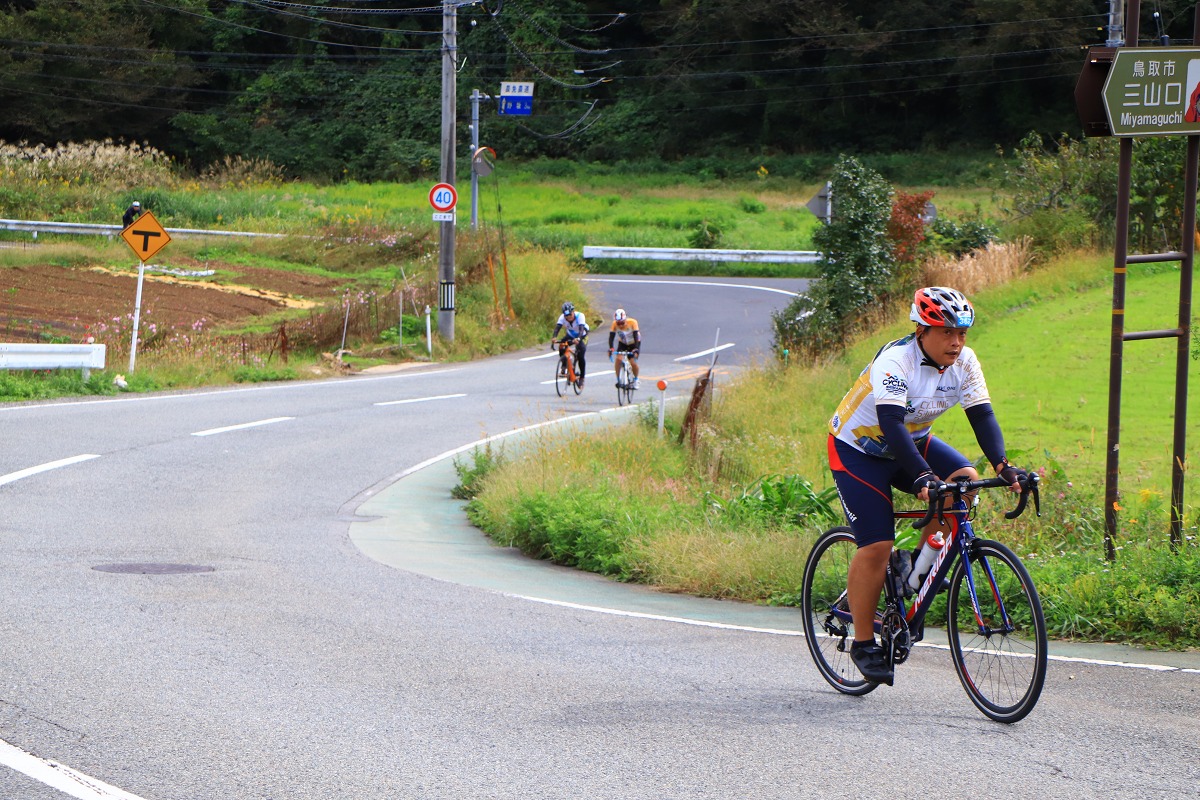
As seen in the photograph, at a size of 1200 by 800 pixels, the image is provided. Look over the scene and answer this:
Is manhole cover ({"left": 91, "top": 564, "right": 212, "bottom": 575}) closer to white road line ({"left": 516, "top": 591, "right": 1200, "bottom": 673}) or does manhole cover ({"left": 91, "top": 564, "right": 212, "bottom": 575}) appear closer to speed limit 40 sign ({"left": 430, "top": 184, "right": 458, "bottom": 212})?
white road line ({"left": 516, "top": 591, "right": 1200, "bottom": 673})

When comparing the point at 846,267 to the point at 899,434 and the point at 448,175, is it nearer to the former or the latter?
the point at 448,175

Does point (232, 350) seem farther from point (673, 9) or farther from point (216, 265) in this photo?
point (673, 9)

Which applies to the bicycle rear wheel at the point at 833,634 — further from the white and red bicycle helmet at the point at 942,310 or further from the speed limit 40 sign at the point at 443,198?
the speed limit 40 sign at the point at 443,198

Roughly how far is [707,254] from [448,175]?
18207 mm

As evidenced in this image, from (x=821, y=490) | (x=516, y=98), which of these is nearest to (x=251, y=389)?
(x=821, y=490)

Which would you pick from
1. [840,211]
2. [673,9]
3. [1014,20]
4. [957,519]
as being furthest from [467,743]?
[673,9]

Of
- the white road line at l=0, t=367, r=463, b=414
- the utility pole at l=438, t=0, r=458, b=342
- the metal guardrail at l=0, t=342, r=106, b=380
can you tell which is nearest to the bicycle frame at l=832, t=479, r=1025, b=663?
the white road line at l=0, t=367, r=463, b=414

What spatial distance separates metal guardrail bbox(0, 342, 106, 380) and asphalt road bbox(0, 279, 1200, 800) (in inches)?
351

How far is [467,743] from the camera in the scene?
5.52m

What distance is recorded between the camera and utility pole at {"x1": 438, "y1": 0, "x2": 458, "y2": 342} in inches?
1242

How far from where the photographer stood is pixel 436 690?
642cm

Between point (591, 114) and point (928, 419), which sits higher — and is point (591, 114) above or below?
above

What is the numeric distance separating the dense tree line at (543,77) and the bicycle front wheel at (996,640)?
67101 millimetres

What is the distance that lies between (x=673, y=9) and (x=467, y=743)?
259 feet
